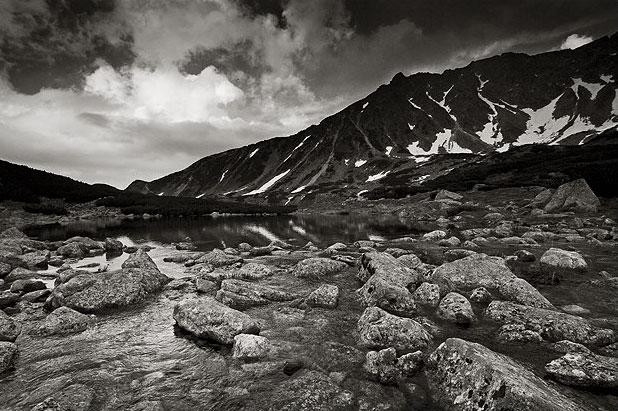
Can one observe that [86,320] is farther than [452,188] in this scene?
No

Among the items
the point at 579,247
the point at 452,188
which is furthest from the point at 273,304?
the point at 452,188

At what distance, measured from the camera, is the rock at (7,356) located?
8938 mm

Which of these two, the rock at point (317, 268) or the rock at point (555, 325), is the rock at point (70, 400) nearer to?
the rock at point (555, 325)

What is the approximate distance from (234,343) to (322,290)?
199 inches

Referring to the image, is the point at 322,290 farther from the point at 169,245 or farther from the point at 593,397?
the point at 169,245

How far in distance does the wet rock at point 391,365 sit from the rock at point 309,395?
1.03 metres

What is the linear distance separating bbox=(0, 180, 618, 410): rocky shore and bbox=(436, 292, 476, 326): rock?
42 millimetres

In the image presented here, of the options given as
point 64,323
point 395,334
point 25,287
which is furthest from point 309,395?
point 25,287

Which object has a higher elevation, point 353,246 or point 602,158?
point 602,158

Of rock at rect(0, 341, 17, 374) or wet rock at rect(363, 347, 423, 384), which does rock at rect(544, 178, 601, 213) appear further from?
rock at rect(0, 341, 17, 374)

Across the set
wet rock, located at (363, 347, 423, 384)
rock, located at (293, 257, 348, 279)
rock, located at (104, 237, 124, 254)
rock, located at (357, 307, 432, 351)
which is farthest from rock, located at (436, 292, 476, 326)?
rock, located at (104, 237, 124, 254)

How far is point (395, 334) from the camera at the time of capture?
9.73 meters

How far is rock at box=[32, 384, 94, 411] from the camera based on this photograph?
7091mm

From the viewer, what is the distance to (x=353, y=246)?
3105 centimetres
